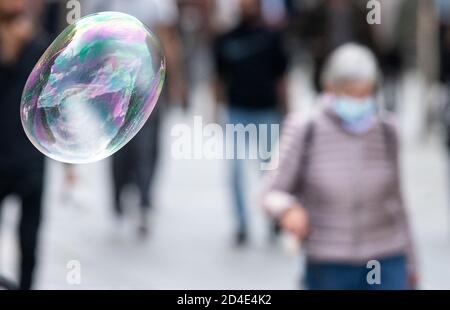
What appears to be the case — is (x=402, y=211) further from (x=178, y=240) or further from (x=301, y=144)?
(x=178, y=240)

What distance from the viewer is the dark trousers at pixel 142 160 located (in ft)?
29.3

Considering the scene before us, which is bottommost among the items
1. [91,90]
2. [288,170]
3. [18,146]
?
[288,170]

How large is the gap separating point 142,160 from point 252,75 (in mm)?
1012

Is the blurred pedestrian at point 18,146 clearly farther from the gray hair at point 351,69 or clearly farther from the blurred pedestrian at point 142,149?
the blurred pedestrian at point 142,149

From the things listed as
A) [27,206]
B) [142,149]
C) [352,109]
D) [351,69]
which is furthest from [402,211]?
[142,149]

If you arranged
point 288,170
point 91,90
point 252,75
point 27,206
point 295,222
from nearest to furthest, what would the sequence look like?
point 295,222 < point 91,90 < point 288,170 < point 27,206 < point 252,75

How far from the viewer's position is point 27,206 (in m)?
6.25

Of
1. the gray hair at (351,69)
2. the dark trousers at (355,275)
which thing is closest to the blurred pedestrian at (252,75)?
the gray hair at (351,69)

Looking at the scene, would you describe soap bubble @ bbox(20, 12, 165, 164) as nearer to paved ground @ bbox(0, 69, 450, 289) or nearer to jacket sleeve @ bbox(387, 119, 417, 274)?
jacket sleeve @ bbox(387, 119, 417, 274)

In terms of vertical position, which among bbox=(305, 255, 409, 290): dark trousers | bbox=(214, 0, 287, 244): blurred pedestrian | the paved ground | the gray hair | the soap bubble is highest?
bbox=(214, 0, 287, 244): blurred pedestrian

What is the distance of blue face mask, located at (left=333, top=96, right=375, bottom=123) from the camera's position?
5141 mm

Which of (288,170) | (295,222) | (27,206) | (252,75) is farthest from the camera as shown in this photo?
(252,75)

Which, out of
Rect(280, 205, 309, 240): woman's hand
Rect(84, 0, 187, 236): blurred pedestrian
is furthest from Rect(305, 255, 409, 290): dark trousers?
Rect(84, 0, 187, 236): blurred pedestrian

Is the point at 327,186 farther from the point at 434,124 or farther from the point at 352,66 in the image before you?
the point at 434,124
